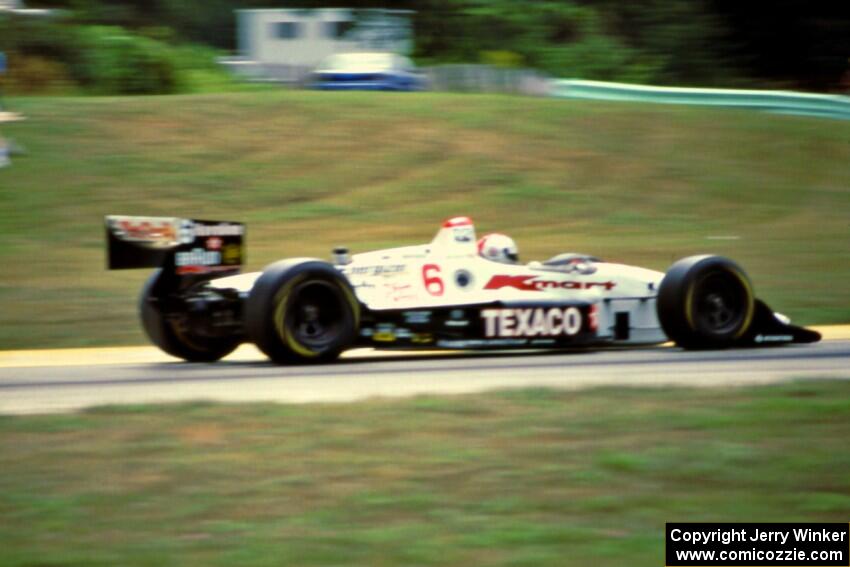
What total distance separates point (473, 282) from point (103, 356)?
3286mm

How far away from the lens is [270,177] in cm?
2470

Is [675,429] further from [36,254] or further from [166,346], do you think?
[36,254]

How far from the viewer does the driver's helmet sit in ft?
39.4

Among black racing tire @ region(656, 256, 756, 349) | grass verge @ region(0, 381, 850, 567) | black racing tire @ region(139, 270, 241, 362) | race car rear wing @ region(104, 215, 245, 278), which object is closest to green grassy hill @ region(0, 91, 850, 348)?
black racing tire @ region(656, 256, 756, 349)

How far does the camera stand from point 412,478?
6.90 metres

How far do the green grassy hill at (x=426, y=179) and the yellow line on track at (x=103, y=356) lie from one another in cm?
316

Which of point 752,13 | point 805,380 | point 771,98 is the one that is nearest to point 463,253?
point 805,380

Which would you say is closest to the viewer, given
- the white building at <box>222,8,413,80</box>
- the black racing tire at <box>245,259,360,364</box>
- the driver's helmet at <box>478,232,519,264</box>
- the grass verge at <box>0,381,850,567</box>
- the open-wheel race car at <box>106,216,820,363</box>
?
the grass verge at <box>0,381,850,567</box>

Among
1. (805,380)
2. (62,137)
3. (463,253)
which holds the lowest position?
(805,380)

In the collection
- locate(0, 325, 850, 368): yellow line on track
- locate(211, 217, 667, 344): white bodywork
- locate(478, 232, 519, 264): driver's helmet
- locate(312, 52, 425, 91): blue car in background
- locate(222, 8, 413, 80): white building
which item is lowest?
locate(0, 325, 850, 368): yellow line on track

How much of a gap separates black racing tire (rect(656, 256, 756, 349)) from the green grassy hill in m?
4.20

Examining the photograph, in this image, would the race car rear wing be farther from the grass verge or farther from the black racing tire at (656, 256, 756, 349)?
the black racing tire at (656, 256, 756, 349)

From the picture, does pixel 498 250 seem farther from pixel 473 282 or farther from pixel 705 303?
pixel 705 303

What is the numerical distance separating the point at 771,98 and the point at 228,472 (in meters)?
26.2
